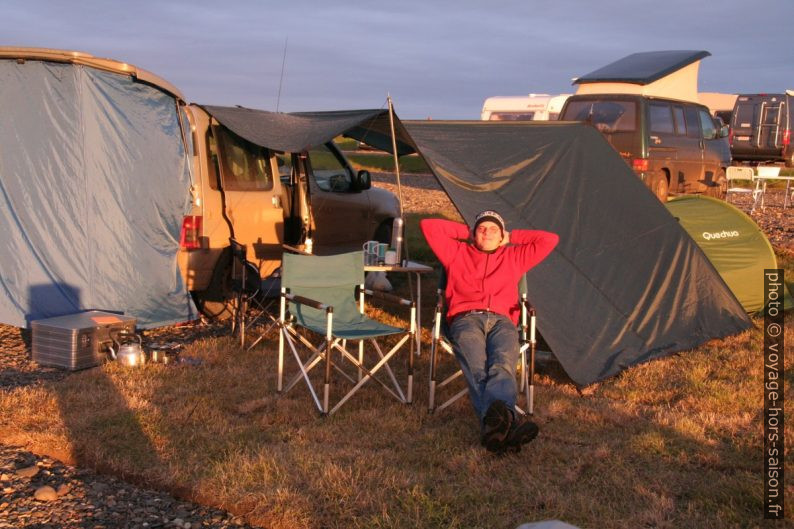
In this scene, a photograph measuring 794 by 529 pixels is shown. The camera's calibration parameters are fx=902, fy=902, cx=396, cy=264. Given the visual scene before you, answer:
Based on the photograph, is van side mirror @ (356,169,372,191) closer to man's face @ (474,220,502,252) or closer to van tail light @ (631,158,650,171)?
man's face @ (474,220,502,252)

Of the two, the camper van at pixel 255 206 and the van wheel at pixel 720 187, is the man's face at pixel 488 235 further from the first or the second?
the van wheel at pixel 720 187

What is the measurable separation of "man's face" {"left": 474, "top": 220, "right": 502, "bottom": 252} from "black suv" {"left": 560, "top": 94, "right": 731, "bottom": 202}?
7.29 meters

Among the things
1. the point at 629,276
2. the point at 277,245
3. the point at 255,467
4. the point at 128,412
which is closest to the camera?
the point at 255,467

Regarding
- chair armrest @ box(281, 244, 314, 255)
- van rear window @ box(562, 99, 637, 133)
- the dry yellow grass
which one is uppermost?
van rear window @ box(562, 99, 637, 133)

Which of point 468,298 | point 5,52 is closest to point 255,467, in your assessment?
point 468,298

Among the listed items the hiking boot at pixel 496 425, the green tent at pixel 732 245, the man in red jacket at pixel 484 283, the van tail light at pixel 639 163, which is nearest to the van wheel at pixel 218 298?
the man in red jacket at pixel 484 283

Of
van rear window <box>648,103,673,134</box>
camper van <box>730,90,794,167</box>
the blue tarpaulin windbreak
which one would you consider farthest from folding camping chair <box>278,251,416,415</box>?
camper van <box>730,90,794,167</box>

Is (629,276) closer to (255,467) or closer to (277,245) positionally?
(277,245)

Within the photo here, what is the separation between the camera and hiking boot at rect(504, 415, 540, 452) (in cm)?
443

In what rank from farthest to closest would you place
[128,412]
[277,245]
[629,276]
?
1. [277,245]
2. [629,276]
3. [128,412]

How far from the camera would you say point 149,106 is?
23.4 ft

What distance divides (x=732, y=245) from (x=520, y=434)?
189 inches

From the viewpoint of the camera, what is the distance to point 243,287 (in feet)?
22.2

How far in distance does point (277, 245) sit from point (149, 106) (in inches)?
61.9
